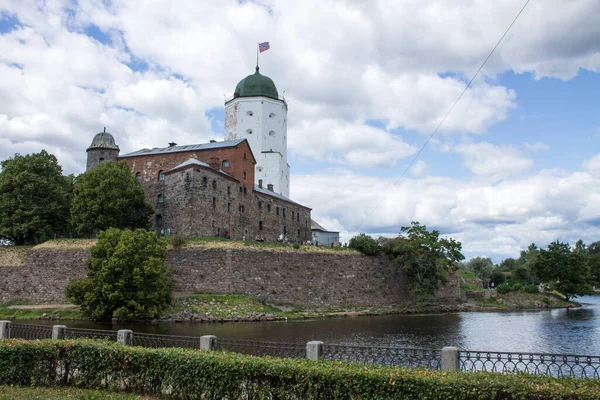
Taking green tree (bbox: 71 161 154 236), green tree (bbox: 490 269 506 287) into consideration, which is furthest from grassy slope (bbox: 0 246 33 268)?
green tree (bbox: 490 269 506 287)

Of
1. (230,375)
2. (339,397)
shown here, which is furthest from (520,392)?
(230,375)

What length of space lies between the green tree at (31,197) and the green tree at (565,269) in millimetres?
63638

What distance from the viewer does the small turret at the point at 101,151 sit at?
184 ft

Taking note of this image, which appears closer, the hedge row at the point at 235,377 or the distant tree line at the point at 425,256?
the hedge row at the point at 235,377

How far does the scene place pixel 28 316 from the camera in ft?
123

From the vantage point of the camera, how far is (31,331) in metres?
16.2

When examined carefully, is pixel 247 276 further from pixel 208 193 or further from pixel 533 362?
pixel 533 362

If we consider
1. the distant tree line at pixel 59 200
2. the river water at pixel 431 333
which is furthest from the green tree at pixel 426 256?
the distant tree line at pixel 59 200

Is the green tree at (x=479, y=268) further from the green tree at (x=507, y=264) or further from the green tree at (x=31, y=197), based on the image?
the green tree at (x=31, y=197)

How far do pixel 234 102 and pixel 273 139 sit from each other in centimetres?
813

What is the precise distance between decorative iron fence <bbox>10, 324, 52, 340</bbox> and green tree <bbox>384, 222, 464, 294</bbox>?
39.6m

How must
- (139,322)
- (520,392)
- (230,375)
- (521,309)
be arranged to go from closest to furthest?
(520,392) → (230,375) → (139,322) → (521,309)

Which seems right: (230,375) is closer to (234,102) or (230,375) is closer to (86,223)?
(86,223)

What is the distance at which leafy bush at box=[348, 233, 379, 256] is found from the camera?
173ft
